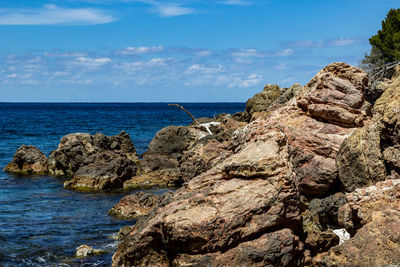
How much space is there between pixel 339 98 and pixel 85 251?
324 inches

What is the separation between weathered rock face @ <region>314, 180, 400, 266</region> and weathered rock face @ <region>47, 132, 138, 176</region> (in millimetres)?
21428

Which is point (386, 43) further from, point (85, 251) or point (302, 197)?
point (85, 251)

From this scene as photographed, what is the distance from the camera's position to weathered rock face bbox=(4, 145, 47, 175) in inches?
1169

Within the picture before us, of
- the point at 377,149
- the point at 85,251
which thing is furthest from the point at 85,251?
the point at 377,149

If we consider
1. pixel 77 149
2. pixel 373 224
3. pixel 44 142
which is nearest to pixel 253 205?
pixel 373 224

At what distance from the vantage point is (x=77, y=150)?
29250 mm

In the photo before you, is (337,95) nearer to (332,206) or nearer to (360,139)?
(360,139)

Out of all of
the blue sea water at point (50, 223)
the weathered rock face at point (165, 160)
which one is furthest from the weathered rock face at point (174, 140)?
the blue sea water at point (50, 223)

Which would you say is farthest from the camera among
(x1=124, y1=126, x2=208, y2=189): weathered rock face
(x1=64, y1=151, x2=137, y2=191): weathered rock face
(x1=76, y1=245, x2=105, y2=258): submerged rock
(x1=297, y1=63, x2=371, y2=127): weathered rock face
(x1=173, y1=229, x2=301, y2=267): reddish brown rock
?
(x1=124, y1=126, x2=208, y2=189): weathered rock face

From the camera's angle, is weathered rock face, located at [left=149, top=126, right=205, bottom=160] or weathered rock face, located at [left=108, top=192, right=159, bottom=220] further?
weathered rock face, located at [left=149, top=126, right=205, bottom=160]

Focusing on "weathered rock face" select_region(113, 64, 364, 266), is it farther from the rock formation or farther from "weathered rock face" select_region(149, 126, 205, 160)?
the rock formation

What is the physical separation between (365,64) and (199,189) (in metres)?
35.5

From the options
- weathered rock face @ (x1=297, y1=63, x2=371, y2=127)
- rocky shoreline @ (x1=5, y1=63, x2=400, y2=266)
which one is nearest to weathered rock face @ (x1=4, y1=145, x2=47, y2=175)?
rocky shoreline @ (x1=5, y1=63, x2=400, y2=266)

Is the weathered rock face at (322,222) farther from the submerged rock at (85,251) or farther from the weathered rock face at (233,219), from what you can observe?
the submerged rock at (85,251)
